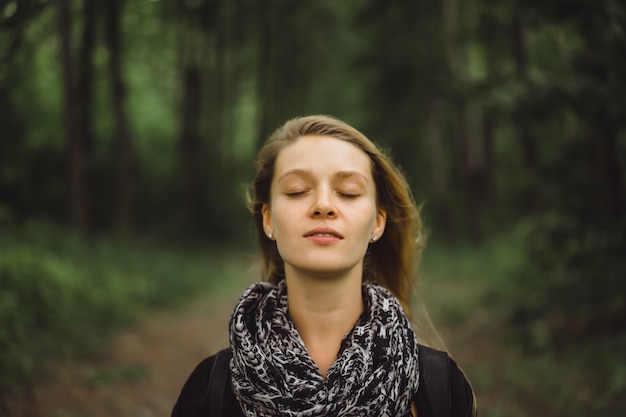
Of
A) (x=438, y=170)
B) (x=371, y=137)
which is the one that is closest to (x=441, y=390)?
(x=371, y=137)

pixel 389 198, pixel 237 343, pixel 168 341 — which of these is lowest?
pixel 168 341

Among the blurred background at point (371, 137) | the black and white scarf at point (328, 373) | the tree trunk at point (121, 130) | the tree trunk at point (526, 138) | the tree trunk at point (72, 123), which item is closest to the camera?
the black and white scarf at point (328, 373)

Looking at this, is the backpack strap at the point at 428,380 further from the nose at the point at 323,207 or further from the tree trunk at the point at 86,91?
the tree trunk at the point at 86,91

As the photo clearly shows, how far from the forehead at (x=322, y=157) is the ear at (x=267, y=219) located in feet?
0.64

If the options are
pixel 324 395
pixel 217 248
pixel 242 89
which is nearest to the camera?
pixel 324 395

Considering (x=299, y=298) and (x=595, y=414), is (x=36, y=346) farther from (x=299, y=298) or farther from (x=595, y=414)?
(x=595, y=414)

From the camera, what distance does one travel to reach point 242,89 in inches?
1192

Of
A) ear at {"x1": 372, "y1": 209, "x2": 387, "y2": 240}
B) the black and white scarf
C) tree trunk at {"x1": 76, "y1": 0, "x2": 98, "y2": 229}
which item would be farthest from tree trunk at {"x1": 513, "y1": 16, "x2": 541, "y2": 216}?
tree trunk at {"x1": 76, "y1": 0, "x2": 98, "y2": 229}

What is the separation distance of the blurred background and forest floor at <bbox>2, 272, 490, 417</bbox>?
0.20m

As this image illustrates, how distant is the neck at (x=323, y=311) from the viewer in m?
2.28

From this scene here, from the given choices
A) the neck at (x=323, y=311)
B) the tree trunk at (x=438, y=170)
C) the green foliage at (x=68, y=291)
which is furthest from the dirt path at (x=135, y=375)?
the tree trunk at (x=438, y=170)

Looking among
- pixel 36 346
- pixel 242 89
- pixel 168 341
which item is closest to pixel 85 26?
pixel 168 341

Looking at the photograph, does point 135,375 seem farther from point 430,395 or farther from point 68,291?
point 430,395

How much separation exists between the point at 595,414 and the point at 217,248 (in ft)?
51.8
